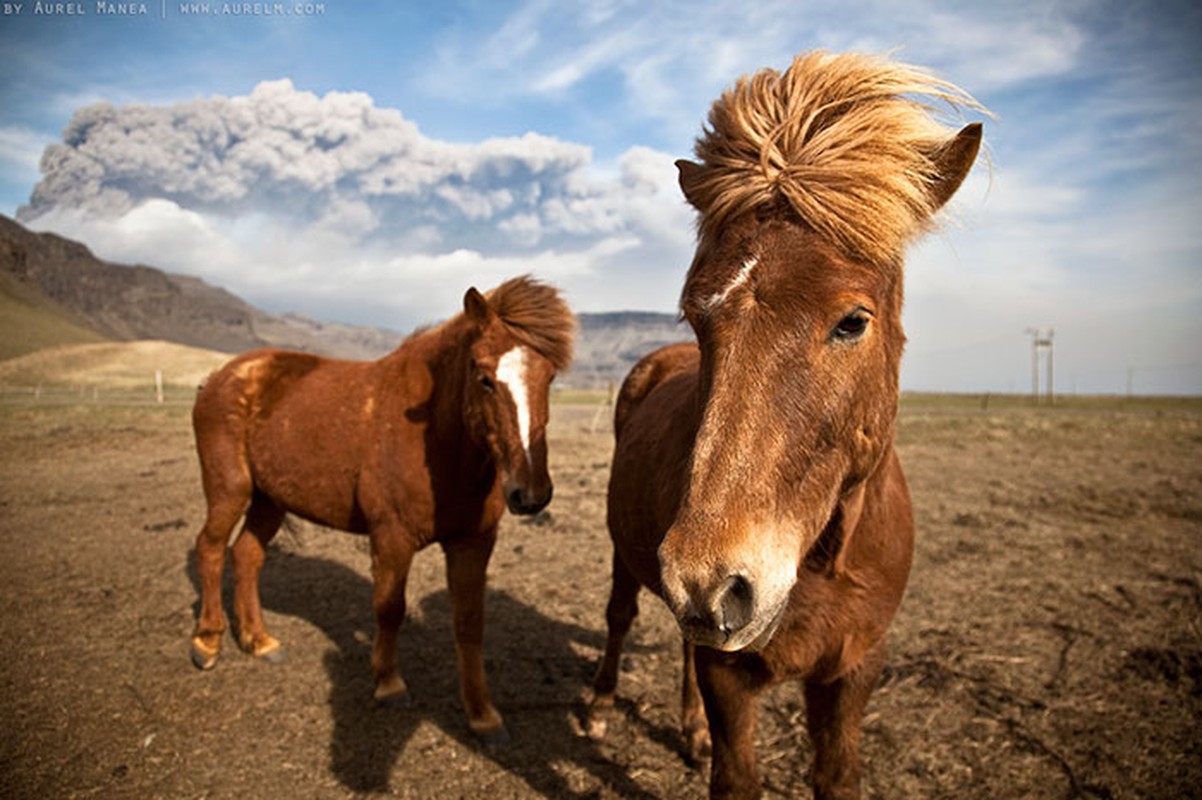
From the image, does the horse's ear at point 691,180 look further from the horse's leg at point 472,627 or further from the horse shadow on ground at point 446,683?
the horse shadow on ground at point 446,683

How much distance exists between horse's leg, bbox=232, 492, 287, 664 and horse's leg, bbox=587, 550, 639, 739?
256 centimetres

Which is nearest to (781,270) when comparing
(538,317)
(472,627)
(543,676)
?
(538,317)

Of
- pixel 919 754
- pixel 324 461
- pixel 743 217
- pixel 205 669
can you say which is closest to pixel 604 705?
pixel 919 754

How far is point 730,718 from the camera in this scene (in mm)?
2195

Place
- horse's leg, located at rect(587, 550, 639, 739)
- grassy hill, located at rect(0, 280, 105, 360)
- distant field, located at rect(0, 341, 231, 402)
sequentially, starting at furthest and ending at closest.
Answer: grassy hill, located at rect(0, 280, 105, 360)
distant field, located at rect(0, 341, 231, 402)
horse's leg, located at rect(587, 550, 639, 739)

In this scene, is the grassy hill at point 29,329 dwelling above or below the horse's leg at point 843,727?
above

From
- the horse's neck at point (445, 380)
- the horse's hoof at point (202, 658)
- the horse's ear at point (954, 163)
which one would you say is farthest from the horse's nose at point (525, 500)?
the horse's hoof at point (202, 658)

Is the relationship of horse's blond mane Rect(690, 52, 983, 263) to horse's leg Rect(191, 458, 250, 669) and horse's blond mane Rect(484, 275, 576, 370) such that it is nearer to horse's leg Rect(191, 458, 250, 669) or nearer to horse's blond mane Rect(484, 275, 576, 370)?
horse's blond mane Rect(484, 275, 576, 370)

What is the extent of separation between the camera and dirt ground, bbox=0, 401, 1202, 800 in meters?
3.42

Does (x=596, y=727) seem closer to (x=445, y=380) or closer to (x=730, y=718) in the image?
(x=730, y=718)

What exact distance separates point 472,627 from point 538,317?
2.04 metres

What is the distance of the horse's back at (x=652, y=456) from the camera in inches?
94.9

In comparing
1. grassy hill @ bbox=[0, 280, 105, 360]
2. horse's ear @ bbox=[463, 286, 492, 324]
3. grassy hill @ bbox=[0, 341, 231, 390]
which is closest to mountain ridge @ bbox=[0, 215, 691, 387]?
grassy hill @ bbox=[0, 280, 105, 360]

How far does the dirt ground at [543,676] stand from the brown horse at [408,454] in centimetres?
43
